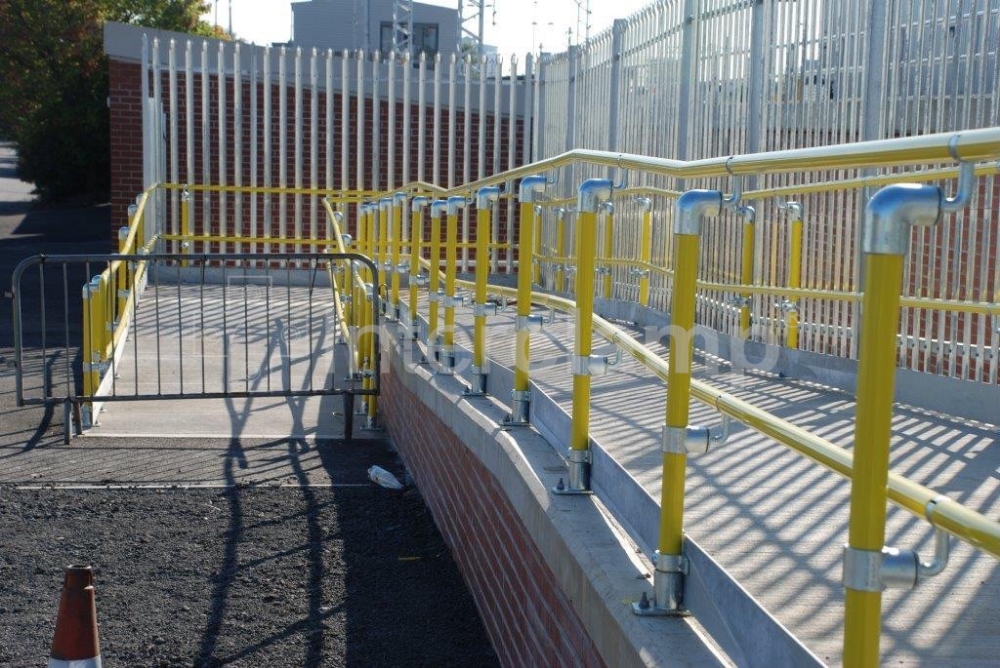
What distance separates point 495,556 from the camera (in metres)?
5.12

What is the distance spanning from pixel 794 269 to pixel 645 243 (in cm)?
317

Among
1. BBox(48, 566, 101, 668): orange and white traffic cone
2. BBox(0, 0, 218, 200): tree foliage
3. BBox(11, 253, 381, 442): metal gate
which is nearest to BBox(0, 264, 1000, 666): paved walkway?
BBox(11, 253, 381, 442): metal gate

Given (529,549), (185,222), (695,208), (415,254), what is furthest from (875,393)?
(185,222)

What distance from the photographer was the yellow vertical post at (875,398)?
5.98ft

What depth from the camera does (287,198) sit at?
18.6 metres

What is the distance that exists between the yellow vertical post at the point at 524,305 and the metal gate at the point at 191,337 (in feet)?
10.5

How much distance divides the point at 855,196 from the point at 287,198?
39.9 ft

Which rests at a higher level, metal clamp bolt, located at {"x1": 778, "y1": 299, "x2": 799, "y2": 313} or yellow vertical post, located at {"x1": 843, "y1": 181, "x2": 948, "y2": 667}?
yellow vertical post, located at {"x1": 843, "y1": 181, "x2": 948, "y2": 667}

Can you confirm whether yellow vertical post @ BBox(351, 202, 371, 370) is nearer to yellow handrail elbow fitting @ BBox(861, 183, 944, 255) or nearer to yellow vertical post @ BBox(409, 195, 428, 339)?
yellow vertical post @ BBox(409, 195, 428, 339)

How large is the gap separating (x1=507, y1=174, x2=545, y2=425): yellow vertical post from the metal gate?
10.5 ft

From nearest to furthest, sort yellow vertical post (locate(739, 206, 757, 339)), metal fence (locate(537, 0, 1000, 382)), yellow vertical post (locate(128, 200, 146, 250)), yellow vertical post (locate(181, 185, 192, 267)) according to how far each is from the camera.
Answer: metal fence (locate(537, 0, 1000, 382)) < yellow vertical post (locate(739, 206, 757, 339)) < yellow vertical post (locate(128, 200, 146, 250)) < yellow vertical post (locate(181, 185, 192, 267))

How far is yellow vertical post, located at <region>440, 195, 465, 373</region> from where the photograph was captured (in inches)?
260

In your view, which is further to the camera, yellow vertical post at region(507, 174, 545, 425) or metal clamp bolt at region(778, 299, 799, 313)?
metal clamp bolt at region(778, 299, 799, 313)

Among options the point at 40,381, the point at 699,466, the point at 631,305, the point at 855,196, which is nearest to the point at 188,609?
the point at 699,466
